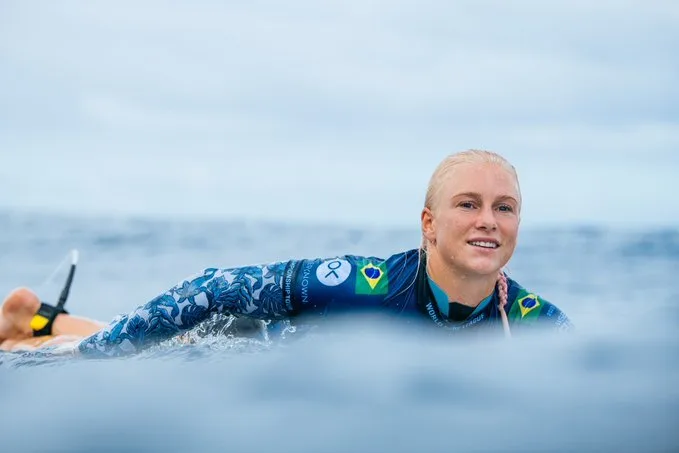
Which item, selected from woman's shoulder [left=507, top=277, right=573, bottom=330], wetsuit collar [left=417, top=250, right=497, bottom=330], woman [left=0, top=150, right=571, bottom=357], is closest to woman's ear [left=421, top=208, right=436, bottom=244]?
woman [left=0, top=150, right=571, bottom=357]

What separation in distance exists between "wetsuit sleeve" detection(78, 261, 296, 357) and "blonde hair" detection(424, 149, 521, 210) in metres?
0.66

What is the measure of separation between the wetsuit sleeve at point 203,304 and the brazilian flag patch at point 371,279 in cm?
29

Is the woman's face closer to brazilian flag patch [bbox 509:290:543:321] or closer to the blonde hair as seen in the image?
the blonde hair

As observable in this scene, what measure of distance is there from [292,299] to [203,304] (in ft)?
1.22

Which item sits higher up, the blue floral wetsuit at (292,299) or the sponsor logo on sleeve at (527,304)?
the sponsor logo on sleeve at (527,304)

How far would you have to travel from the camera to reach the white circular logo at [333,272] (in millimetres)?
3588

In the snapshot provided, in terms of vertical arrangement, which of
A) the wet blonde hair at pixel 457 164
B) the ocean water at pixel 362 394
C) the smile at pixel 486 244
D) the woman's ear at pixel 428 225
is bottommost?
the ocean water at pixel 362 394

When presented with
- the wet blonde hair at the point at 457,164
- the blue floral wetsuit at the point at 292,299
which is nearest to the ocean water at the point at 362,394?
the blue floral wetsuit at the point at 292,299

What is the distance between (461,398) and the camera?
2.13 meters

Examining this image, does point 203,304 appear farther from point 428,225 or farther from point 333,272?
point 428,225

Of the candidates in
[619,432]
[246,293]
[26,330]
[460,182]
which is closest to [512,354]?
[619,432]

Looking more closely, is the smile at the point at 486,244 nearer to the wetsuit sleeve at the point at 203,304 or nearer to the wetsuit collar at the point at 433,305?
the wetsuit collar at the point at 433,305

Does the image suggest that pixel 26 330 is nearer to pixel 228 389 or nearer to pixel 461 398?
pixel 228 389

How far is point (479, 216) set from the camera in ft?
11.1
